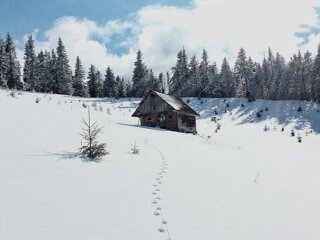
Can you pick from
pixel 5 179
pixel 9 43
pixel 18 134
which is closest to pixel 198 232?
pixel 5 179

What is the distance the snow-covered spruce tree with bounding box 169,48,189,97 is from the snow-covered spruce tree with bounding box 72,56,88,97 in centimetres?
2012

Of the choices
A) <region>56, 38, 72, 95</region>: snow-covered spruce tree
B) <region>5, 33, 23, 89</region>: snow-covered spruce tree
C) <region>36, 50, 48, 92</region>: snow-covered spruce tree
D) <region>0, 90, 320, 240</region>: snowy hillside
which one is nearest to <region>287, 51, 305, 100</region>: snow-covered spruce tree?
<region>56, 38, 72, 95</region>: snow-covered spruce tree

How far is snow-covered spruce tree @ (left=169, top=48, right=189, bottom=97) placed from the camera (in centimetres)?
6962

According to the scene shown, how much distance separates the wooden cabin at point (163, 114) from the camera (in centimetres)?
3019

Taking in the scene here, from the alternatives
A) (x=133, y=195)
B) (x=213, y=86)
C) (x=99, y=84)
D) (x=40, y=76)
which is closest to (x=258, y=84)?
(x=213, y=86)

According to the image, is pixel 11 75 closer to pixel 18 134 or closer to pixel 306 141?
pixel 306 141

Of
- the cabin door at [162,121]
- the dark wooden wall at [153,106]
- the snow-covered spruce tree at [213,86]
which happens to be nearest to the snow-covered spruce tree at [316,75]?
the snow-covered spruce tree at [213,86]

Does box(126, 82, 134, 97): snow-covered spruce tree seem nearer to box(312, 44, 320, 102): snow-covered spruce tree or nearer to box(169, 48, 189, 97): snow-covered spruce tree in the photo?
box(169, 48, 189, 97): snow-covered spruce tree

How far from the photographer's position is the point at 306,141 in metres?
31.5

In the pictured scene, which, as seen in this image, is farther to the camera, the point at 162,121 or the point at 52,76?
the point at 52,76

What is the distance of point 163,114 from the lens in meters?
31.0

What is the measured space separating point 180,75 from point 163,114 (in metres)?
40.1

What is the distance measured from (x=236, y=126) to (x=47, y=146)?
1329 inches

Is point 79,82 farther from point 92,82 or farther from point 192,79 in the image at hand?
point 192,79
